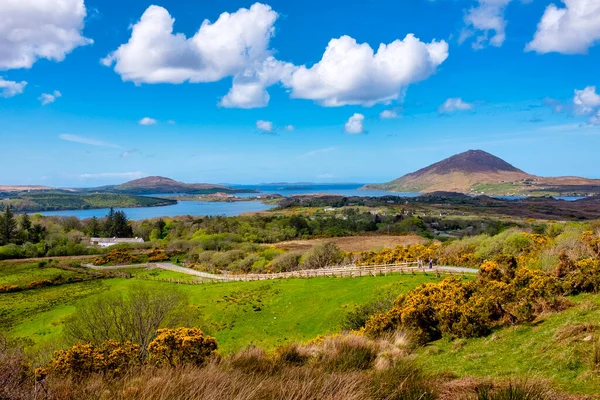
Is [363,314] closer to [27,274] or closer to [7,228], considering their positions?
[27,274]

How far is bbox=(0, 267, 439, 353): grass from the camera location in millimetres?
19969

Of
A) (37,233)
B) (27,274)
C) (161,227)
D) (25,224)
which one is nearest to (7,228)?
(25,224)

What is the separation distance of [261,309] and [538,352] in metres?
19.2

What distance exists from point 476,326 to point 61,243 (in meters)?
77.8

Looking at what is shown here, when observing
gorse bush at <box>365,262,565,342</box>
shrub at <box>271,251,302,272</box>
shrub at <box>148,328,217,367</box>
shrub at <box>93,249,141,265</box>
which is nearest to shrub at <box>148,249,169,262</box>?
shrub at <box>93,249,141,265</box>

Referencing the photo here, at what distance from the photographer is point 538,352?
7621 millimetres

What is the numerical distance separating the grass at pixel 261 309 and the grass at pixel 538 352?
7.71 m

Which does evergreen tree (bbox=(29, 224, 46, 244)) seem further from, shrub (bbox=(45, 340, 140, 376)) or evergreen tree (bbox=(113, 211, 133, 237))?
shrub (bbox=(45, 340, 140, 376))

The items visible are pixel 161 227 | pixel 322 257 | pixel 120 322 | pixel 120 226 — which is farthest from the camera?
pixel 161 227

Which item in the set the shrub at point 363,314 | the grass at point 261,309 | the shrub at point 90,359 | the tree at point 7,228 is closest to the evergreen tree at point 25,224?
the tree at point 7,228

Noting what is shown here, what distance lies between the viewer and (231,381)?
149 inches

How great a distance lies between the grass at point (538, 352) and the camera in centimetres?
596

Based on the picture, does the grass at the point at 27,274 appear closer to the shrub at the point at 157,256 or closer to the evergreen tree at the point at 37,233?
the shrub at the point at 157,256

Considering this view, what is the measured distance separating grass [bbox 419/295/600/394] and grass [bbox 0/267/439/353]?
771cm
